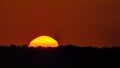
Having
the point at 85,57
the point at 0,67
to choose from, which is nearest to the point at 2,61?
the point at 0,67

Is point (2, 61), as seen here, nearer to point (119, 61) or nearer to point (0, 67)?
point (0, 67)

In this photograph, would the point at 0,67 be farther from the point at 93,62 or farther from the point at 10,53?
the point at 93,62

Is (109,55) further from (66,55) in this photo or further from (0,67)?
(0,67)

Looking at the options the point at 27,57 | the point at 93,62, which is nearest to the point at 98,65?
the point at 93,62

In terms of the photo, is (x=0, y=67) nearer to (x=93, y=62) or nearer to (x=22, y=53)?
(x=22, y=53)
